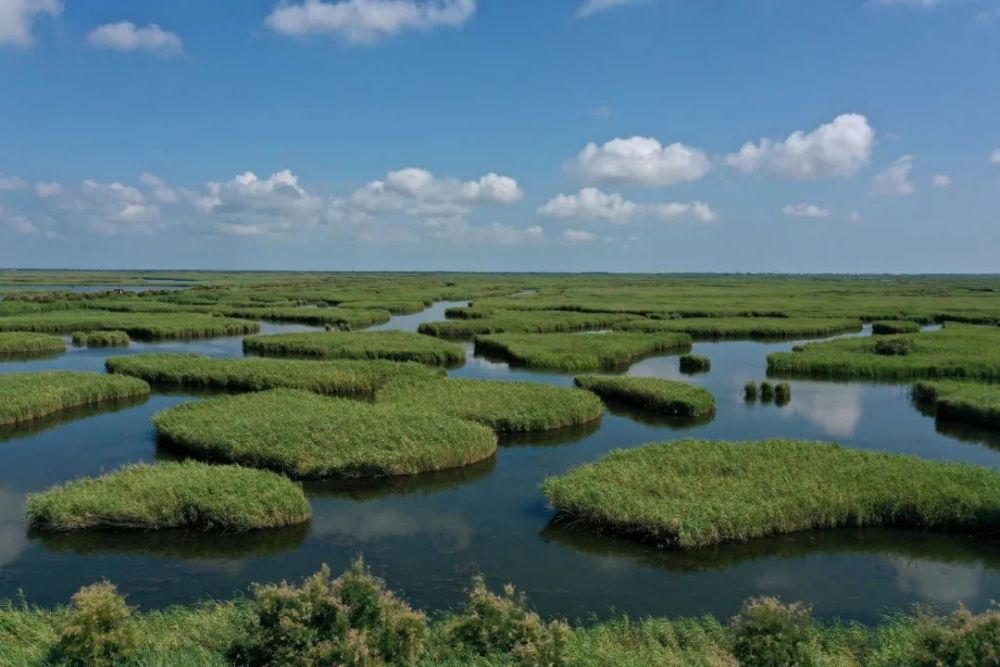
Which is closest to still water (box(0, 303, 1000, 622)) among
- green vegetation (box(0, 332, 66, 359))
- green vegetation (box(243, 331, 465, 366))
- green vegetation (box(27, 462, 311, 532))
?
green vegetation (box(27, 462, 311, 532))

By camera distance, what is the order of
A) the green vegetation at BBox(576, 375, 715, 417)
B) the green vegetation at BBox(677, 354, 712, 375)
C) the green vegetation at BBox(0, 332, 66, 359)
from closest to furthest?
1. the green vegetation at BBox(576, 375, 715, 417)
2. the green vegetation at BBox(677, 354, 712, 375)
3. the green vegetation at BBox(0, 332, 66, 359)

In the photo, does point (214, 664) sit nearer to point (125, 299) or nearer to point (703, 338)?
point (703, 338)

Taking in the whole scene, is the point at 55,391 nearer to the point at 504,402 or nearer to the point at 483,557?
the point at 504,402

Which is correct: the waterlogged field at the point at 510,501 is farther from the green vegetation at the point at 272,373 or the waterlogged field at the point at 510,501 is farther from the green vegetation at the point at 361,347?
the green vegetation at the point at 361,347

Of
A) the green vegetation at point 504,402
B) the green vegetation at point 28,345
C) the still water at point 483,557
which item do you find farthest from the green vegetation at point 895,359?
the green vegetation at point 28,345

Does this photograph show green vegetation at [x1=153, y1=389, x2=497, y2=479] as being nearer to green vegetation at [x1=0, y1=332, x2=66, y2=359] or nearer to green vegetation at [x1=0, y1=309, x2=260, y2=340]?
green vegetation at [x1=0, y1=332, x2=66, y2=359]

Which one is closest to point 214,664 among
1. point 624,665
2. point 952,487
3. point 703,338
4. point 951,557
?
point 624,665

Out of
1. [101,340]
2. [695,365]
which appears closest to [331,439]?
[695,365]

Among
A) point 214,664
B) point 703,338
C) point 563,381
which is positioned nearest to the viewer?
point 214,664
